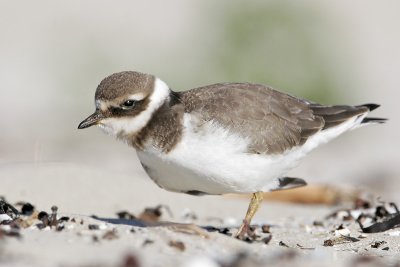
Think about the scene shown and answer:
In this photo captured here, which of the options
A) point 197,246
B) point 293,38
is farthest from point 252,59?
point 197,246

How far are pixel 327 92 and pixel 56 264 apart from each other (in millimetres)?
9827

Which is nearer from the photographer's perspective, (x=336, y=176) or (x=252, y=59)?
(x=336, y=176)

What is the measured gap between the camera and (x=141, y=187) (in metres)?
8.47

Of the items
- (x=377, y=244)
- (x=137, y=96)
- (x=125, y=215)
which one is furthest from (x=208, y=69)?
(x=377, y=244)

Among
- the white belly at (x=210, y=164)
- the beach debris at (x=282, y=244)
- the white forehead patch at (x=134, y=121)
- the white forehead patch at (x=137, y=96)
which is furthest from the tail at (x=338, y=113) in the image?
the white forehead patch at (x=137, y=96)

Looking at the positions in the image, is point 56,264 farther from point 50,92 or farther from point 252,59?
point 50,92

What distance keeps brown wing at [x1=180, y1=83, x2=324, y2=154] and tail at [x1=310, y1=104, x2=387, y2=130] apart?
0.07 m

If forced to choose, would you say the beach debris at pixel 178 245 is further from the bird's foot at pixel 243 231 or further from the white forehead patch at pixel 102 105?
the white forehead patch at pixel 102 105

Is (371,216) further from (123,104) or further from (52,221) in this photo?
(52,221)

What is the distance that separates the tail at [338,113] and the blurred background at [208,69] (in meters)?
2.53

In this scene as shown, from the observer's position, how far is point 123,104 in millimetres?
6109

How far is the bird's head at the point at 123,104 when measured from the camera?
607cm

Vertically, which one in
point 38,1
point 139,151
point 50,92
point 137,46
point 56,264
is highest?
point 38,1

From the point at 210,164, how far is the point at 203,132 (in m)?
0.22
